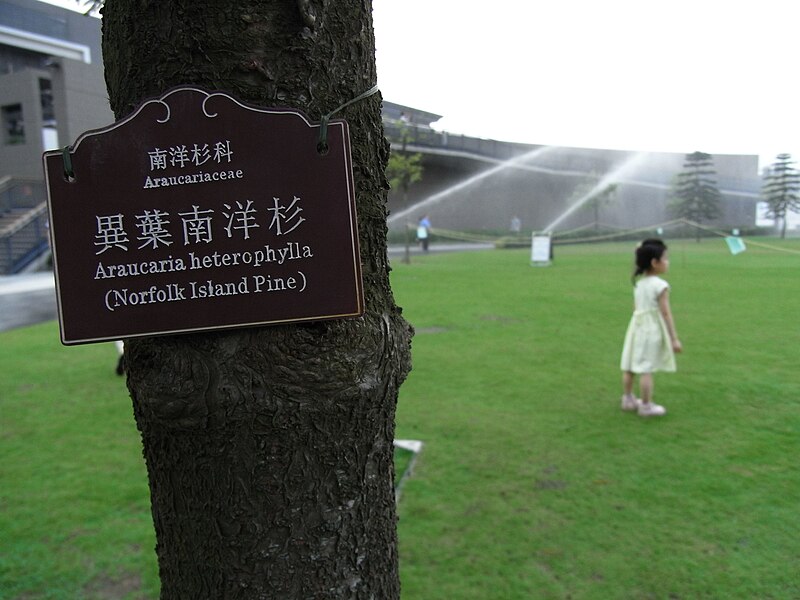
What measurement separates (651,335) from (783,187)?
6527 mm

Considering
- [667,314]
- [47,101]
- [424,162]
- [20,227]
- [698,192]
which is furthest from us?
[424,162]

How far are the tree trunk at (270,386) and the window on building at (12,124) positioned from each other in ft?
90.6

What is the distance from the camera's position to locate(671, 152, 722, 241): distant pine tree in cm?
2539

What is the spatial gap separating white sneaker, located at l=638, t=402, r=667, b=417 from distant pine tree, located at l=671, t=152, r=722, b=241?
23.3 metres

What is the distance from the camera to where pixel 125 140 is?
3.95ft

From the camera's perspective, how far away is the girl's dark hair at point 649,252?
4410 mm

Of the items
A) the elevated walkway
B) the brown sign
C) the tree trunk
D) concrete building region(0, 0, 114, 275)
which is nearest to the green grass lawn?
the tree trunk

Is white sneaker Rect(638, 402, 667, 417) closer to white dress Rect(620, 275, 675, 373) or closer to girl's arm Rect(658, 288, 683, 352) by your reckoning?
white dress Rect(620, 275, 675, 373)

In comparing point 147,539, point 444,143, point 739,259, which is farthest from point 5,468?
point 444,143

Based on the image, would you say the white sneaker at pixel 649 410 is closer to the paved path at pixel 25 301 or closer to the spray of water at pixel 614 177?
the paved path at pixel 25 301

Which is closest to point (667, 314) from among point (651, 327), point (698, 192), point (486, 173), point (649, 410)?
point (651, 327)

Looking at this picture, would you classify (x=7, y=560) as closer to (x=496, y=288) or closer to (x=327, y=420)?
(x=327, y=420)

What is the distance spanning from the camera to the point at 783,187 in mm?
9438

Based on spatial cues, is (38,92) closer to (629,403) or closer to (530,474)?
(629,403)
